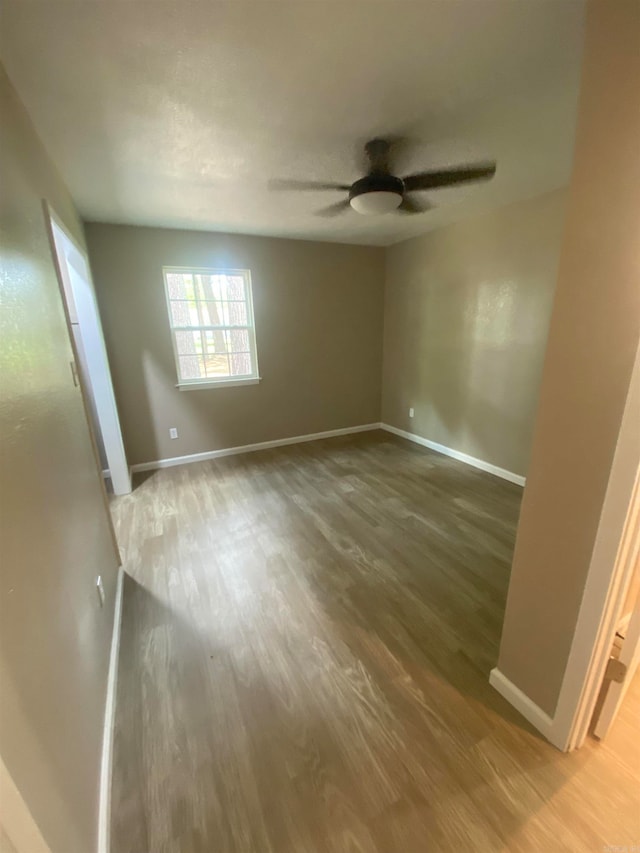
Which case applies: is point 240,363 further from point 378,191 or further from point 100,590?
point 100,590

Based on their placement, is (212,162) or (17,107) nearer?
(17,107)

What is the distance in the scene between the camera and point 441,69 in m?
1.37

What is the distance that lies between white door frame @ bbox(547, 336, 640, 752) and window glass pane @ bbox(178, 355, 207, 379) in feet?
12.1

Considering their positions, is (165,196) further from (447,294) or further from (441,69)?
(447,294)

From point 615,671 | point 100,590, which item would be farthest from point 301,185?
point 615,671

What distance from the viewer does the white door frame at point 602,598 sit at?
3.06 feet

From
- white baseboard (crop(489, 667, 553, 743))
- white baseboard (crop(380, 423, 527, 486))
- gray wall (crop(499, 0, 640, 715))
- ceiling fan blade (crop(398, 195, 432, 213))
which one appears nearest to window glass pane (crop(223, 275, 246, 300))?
ceiling fan blade (crop(398, 195, 432, 213))

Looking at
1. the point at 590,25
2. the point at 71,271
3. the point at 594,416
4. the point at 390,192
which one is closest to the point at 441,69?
the point at 390,192

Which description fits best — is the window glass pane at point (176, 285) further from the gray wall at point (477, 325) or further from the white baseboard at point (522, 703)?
the white baseboard at point (522, 703)

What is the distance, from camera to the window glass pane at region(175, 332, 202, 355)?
3732 millimetres

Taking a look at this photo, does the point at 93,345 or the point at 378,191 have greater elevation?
the point at 378,191

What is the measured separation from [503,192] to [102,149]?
2.82 meters

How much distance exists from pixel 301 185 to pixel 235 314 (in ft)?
6.13

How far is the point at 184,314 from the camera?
146 inches
